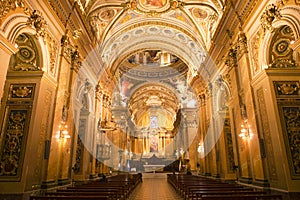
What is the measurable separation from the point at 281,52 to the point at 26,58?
7384 millimetres

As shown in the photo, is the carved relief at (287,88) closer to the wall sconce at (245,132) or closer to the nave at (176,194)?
the wall sconce at (245,132)

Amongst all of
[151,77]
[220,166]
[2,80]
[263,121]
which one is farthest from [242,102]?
[151,77]

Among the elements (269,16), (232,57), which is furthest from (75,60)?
(269,16)

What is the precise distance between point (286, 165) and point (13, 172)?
6.67 meters

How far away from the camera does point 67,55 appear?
7.63m

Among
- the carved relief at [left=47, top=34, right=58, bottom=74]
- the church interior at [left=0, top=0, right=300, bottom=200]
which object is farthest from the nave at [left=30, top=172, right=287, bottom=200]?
the carved relief at [left=47, top=34, right=58, bottom=74]

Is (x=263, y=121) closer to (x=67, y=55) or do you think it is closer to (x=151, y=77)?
(x=67, y=55)

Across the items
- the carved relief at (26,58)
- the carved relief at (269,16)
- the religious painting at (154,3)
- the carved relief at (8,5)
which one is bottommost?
the carved relief at (26,58)

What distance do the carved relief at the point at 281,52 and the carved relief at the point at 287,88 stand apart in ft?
1.69

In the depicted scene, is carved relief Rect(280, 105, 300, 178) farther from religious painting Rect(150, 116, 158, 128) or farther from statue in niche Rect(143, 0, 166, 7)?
religious painting Rect(150, 116, 158, 128)

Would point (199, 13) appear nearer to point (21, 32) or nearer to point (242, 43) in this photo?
point (242, 43)

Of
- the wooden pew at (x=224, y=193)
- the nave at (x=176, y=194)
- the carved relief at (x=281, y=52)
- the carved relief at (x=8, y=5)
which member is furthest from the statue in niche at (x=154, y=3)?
the wooden pew at (x=224, y=193)

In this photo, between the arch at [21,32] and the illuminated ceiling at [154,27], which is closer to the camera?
the arch at [21,32]

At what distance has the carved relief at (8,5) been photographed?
4.56m
